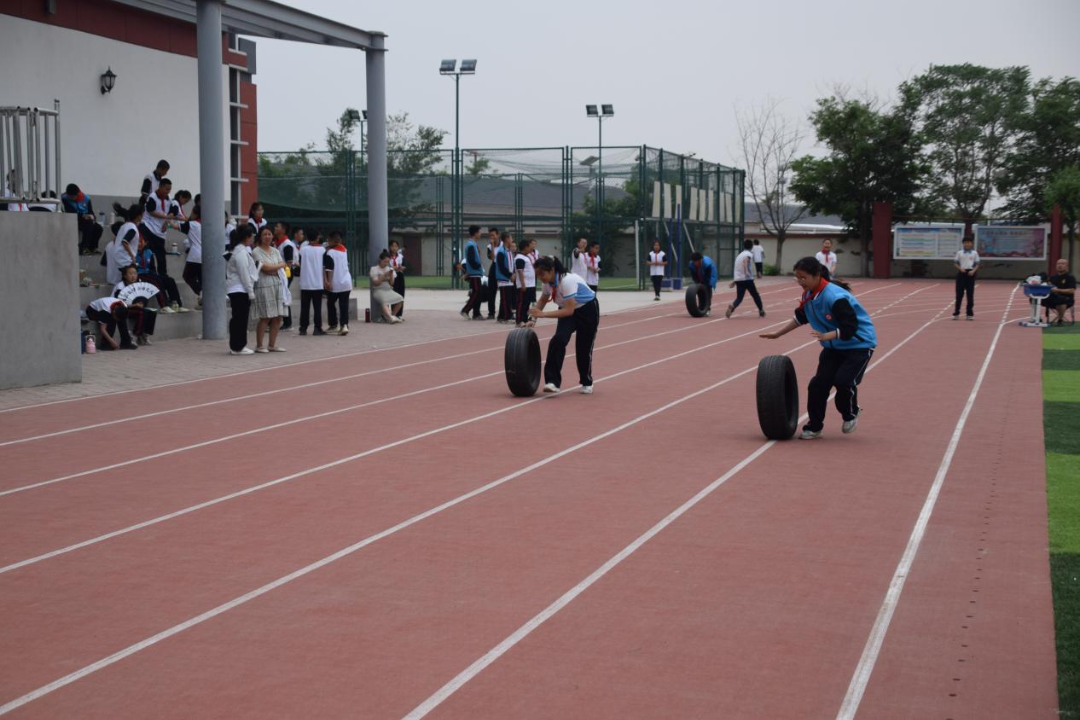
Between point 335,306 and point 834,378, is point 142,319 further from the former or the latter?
point 834,378

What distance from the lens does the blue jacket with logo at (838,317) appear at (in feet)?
36.4

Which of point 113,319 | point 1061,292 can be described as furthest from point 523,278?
point 1061,292

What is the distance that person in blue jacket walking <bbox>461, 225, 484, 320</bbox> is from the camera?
2622 cm

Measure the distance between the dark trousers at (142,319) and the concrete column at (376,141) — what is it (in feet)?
25.6

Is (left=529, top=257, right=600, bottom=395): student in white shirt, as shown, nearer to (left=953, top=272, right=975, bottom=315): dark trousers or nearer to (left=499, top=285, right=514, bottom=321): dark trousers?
(left=499, top=285, right=514, bottom=321): dark trousers

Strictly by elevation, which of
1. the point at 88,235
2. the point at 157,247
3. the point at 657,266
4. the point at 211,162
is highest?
the point at 211,162

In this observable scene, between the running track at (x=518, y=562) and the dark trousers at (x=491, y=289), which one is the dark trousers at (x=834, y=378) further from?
the dark trousers at (x=491, y=289)

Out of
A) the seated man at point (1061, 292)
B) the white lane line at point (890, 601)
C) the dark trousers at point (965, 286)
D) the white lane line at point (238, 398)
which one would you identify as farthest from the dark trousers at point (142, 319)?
the seated man at point (1061, 292)

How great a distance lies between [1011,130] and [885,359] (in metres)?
47.3

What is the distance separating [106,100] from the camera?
23.6 m

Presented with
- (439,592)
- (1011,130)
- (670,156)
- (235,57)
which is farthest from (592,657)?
(1011,130)

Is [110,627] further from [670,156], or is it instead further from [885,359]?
[670,156]

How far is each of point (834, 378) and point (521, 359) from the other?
3.80m

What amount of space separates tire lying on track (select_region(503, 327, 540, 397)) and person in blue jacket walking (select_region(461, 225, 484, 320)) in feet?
39.8
